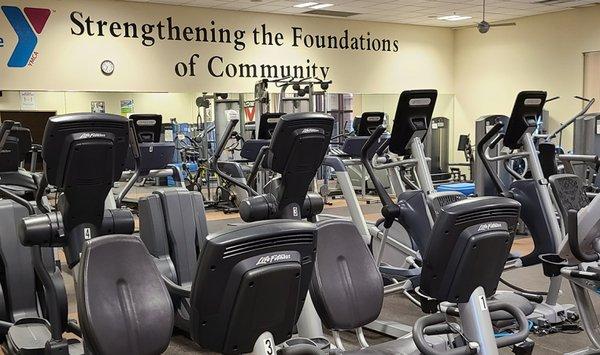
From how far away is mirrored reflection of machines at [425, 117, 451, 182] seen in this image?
13.2m

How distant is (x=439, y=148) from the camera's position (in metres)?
13.5

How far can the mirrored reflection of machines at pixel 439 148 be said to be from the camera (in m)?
A: 13.2

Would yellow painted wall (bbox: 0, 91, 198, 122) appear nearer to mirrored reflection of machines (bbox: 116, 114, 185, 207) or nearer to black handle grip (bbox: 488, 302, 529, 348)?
mirrored reflection of machines (bbox: 116, 114, 185, 207)

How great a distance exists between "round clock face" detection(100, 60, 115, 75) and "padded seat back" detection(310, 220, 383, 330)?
819 cm

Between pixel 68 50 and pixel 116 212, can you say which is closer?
pixel 116 212

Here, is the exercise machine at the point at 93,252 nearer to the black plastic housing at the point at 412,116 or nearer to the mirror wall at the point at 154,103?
the black plastic housing at the point at 412,116

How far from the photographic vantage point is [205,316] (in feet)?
5.24

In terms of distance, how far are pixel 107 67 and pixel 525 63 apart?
7.94 metres

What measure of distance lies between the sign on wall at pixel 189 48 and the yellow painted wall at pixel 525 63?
789 millimetres

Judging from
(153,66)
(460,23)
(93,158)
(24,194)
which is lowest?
(24,194)

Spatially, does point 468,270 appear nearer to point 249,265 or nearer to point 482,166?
point 249,265

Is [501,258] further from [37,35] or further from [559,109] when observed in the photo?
[559,109]

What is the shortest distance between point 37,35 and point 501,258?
8940 millimetres

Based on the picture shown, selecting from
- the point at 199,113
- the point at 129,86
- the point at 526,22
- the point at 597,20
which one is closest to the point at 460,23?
the point at 526,22
